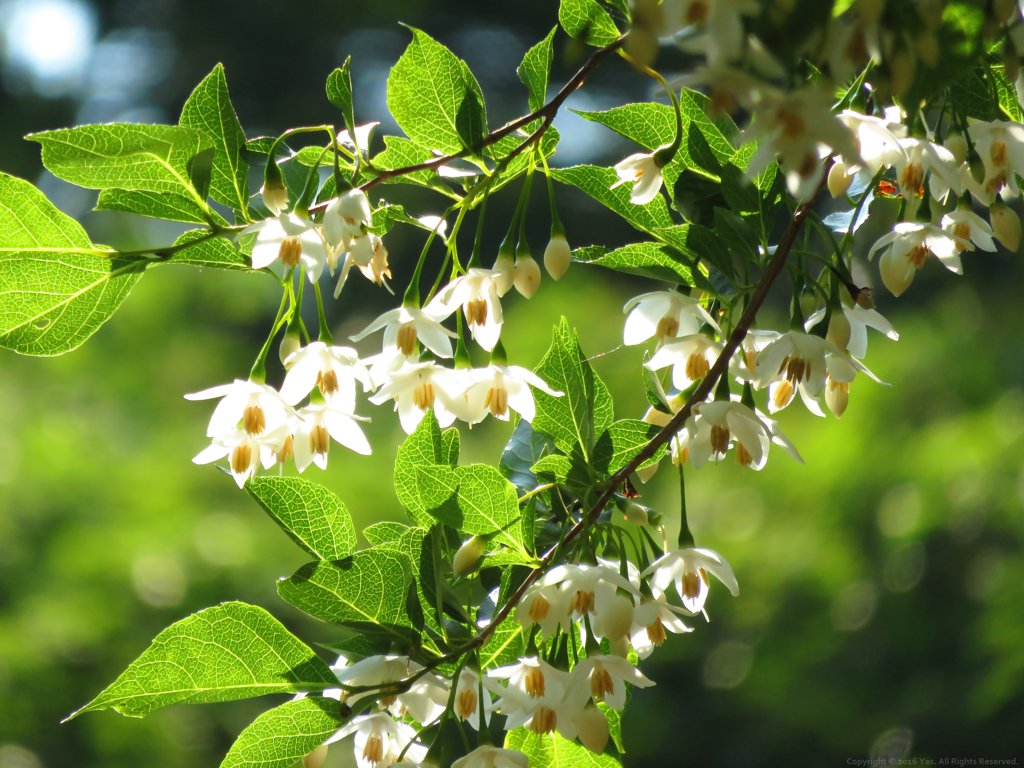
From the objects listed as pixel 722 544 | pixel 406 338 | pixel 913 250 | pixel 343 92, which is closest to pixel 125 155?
pixel 343 92

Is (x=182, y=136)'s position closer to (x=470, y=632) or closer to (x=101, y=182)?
(x=101, y=182)

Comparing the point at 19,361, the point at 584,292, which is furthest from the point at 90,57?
the point at 584,292

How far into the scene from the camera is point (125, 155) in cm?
96

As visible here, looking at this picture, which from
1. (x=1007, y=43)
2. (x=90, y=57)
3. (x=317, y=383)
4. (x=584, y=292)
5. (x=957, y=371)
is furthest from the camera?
(x=90, y=57)

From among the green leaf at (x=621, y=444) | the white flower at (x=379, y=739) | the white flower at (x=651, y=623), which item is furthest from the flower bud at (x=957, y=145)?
the white flower at (x=379, y=739)

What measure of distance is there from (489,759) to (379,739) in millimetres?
123

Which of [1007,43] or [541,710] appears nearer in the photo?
[1007,43]

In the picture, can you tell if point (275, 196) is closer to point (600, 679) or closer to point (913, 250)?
point (600, 679)

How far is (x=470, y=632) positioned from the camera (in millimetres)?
1069

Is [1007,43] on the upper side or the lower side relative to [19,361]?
upper

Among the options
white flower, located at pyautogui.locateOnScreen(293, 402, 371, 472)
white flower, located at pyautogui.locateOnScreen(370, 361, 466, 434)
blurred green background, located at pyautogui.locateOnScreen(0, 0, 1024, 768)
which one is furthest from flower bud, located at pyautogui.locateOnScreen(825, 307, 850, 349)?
blurred green background, located at pyautogui.locateOnScreen(0, 0, 1024, 768)

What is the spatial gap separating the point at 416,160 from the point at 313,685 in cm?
47

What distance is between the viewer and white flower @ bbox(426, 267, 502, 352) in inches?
42.0

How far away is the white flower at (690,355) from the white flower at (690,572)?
16 centimetres
